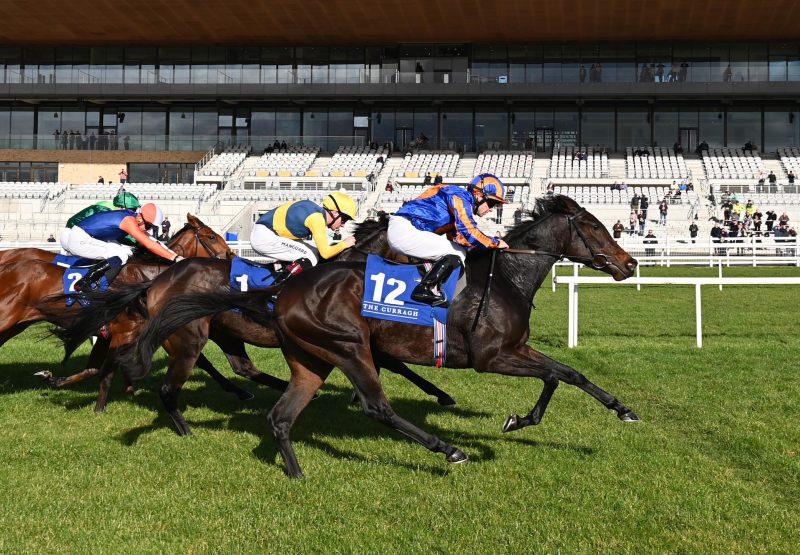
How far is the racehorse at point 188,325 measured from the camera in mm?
5496

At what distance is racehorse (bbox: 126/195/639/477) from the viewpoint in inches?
180

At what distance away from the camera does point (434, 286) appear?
15.7 ft

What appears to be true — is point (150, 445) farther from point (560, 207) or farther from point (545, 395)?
point (560, 207)

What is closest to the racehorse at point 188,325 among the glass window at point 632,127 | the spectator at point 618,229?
the spectator at point 618,229

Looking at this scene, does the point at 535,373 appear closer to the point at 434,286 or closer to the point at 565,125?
the point at 434,286

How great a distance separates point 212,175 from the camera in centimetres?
3381

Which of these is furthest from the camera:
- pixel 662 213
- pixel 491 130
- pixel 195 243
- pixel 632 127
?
pixel 491 130

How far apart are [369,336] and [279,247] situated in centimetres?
161

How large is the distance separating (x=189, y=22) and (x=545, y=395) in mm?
35123

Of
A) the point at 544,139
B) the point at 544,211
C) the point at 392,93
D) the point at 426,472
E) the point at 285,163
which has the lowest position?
the point at 426,472

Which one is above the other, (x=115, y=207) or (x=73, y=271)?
(x=115, y=207)

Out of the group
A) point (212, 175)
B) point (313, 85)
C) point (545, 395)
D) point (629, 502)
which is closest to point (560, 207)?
point (545, 395)

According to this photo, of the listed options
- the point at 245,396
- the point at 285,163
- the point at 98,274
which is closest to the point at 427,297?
the point at 245,396

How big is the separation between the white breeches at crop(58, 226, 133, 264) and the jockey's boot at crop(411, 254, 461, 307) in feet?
10.7
